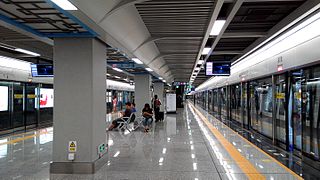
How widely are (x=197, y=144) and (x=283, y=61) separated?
345 centimetres

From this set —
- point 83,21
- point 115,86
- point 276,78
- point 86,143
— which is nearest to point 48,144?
point 86,143

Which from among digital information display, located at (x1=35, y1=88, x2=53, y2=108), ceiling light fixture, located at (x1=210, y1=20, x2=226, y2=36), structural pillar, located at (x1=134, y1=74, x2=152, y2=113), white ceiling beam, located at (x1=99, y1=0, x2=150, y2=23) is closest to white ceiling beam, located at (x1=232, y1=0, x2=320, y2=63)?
ceiling light fixture, located at (x1=210, y1=20, x2=226, y2=36)

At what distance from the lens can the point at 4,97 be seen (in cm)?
1135

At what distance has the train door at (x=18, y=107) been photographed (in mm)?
11992

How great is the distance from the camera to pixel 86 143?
5.45 meters

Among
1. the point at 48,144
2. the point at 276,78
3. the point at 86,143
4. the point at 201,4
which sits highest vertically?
the point at 201,4

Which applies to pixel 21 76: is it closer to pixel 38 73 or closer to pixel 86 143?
pixel 38 73

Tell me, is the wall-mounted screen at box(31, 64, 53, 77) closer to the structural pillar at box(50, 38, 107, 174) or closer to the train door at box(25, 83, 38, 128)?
the train door at box(25, 83, 38, 128)

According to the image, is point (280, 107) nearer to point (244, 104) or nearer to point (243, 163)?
point (243, 163)

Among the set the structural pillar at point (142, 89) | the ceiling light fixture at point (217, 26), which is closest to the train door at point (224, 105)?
the structural pillar at point (142, 89)

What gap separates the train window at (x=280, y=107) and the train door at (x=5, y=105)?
1052 centimetres

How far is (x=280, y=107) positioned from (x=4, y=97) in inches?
420

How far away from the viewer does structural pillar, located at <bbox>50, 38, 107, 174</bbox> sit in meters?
5.43

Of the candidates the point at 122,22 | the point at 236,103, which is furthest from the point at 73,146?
the point at 236,103
